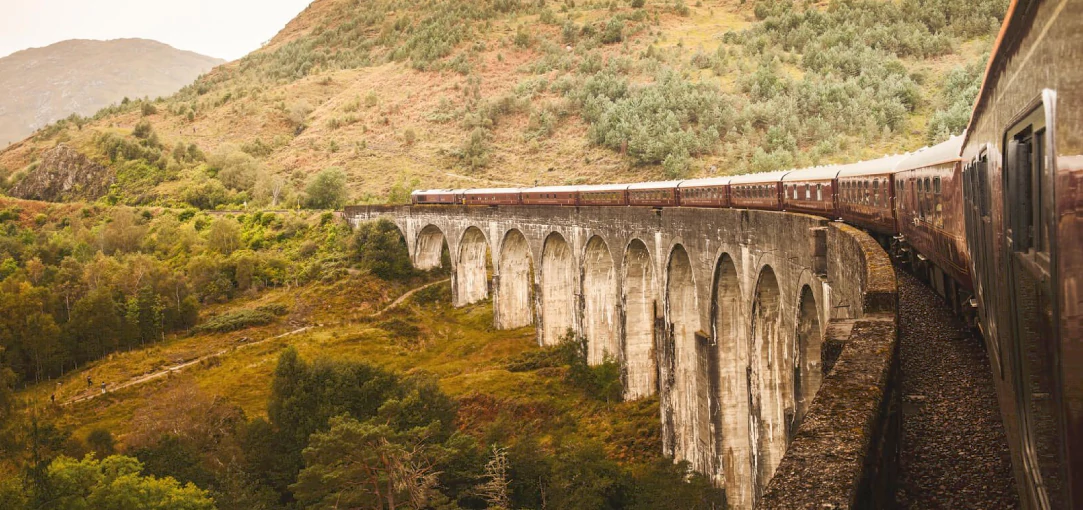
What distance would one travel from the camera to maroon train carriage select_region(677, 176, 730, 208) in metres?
20.9

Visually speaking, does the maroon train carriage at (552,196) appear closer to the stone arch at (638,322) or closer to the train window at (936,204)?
the stone arch at (638,322)

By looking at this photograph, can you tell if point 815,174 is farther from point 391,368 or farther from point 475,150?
point 475,150

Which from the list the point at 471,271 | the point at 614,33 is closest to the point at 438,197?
the point at 471,271

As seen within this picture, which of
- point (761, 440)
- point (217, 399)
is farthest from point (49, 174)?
point (761, 440)

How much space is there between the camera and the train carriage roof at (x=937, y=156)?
7.71m

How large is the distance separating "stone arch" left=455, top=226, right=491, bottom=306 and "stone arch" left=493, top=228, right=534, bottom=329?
4.76 m

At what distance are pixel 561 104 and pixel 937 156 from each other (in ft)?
212

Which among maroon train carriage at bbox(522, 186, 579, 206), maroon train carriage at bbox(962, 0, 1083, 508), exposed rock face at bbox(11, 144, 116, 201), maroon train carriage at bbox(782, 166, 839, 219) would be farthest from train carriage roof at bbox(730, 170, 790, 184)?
exposed rock face at bbox(11, 144, 116, 201)

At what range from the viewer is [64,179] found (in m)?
76.4

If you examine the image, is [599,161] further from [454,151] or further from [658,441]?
[658,441]

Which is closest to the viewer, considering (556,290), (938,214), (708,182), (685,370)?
(938,214)

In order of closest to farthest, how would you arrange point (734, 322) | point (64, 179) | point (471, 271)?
1. point (734, 322)
2. point (471, 271)
3. point (64, 179)

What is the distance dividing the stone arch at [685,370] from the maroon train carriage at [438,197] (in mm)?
24099

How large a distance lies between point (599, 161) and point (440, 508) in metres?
44.0
